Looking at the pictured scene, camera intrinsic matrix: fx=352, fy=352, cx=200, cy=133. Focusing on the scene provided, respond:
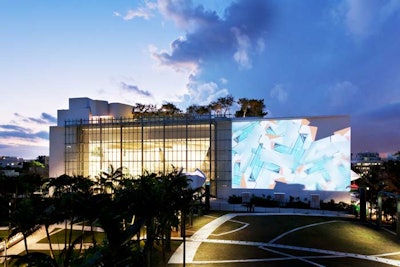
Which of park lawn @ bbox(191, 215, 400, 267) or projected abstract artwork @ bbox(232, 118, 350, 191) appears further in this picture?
projected abstract artwork @ bbox(232, 118, 350, 191)

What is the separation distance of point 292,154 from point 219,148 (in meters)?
11.0

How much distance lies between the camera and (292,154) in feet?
155

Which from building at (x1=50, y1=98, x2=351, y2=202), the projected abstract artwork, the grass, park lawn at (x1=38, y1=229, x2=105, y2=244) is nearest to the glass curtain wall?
building at (x1=50, y1=98, x2=351, y2=202)

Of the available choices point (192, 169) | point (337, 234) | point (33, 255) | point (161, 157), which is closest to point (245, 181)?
point (192, 169)

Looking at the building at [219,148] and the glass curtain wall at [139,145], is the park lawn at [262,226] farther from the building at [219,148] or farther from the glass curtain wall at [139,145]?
the glass curtain wall at [139,145]

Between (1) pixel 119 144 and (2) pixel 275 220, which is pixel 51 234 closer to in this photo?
(2) pixel 275 220

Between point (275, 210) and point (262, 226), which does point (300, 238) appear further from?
point (275, 210)

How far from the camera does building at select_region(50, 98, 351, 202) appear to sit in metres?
45.9

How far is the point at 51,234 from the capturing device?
107ft

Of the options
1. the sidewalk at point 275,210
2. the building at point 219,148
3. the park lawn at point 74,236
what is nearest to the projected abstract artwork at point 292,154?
the building at point 219,148

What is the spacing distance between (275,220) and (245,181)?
15.2 metres

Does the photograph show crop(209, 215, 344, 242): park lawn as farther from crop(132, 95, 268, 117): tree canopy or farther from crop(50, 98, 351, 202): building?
crop(132, 95, 268, 117): tree canopy

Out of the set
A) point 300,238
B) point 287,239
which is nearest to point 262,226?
point 287,239

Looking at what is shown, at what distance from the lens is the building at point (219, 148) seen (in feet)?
151
